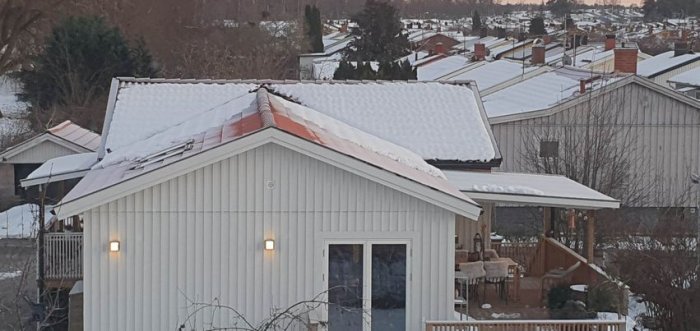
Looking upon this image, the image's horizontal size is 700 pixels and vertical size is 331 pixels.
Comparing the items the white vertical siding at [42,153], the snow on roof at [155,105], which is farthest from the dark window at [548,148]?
the white vertical siding at [42,153]

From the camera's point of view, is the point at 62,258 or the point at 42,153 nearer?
the point at 62,258

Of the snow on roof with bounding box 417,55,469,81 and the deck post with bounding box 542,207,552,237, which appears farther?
the snow on roof with bounding box 417,55,469,81

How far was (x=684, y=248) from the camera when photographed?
16625 millimetres

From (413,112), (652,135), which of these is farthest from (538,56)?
(413,112)

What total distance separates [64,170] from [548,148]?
12987 mm

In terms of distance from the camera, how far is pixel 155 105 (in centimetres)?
1884

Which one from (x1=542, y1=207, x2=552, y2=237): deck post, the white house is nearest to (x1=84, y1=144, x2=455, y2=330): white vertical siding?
the white house

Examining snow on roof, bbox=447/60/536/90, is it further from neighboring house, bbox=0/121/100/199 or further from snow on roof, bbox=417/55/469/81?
neighboring house, bbox=0/121/100/199

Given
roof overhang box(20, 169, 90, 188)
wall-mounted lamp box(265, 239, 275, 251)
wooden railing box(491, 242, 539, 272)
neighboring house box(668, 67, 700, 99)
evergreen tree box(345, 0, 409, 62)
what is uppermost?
evergreen tree box(345, 0, 409, 62)

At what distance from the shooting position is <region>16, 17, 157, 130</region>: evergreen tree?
36884 mm

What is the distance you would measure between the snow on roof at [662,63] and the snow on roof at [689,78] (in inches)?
59.5

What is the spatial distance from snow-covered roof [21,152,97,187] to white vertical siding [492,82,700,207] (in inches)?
478

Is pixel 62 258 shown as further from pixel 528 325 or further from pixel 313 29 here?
pixel 313 29

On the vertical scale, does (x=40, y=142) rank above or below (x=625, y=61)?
below
